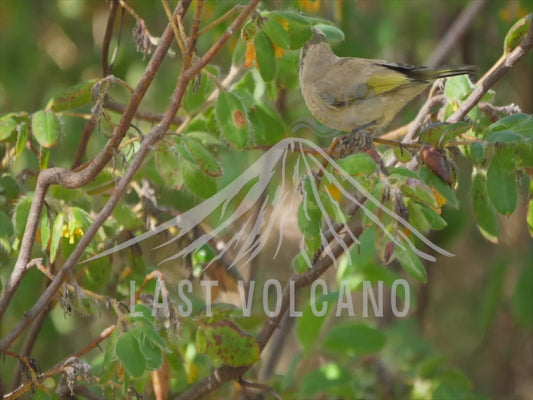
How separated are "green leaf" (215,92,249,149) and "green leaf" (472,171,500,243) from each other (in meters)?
0.55

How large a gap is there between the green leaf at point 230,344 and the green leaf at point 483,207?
24.7 inches

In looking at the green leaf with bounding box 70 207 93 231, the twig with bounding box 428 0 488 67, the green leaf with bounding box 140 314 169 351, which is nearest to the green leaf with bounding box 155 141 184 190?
the green leaf with bounding box 70 207 93 231

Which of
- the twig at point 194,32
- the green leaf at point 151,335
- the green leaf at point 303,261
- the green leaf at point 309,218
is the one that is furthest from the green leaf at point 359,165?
the green leaf at point 151,335

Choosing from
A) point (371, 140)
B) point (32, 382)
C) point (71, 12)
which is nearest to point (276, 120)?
point (371, 140)

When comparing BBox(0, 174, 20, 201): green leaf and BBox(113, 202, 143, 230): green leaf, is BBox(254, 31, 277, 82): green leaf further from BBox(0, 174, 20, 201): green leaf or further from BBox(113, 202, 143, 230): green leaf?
BBox(0, 174, 20, 201): green leaf

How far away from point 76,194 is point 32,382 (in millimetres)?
554

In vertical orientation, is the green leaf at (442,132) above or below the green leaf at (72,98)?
below

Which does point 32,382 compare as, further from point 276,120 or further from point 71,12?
point 71,12

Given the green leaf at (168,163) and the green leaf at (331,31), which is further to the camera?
the green leaf at (331,31)

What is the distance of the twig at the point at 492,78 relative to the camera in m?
2.01

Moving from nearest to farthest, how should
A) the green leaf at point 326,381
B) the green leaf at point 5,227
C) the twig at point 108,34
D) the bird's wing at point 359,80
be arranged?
the green leaf at point 5,227 < the twig at point 108,34 < the bird's wing at point 359,80 < the green leaf at point 326,381

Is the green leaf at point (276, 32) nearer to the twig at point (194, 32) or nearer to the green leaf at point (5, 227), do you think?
the twig at point (194, 32)

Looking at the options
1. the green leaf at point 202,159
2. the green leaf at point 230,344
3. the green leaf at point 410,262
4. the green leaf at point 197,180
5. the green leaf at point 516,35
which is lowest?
the green leaf at point 230,344

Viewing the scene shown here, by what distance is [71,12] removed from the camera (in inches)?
154
